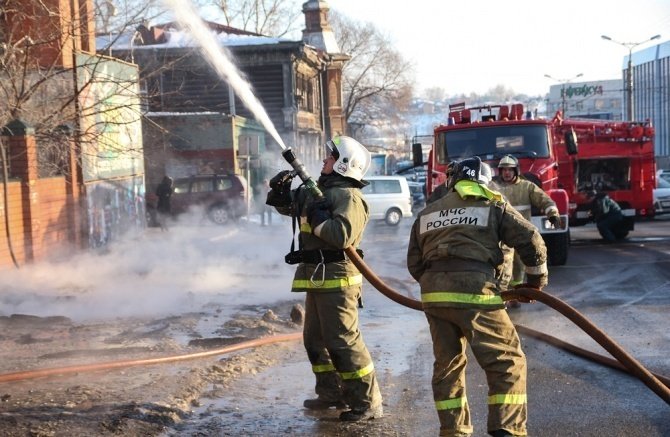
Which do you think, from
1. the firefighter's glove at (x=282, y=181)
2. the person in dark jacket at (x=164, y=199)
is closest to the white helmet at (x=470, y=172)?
the firefighter's glove at (x=282, y=181)

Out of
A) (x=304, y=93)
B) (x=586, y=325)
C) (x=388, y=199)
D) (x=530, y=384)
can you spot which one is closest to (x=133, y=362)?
Result: (x=530, y=384)

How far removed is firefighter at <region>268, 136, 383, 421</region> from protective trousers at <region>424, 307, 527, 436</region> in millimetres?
728

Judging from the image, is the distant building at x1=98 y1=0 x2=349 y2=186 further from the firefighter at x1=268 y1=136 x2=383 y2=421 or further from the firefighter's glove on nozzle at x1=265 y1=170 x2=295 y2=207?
the firefighter at x1=268 y1=136 x2=383 y2=421

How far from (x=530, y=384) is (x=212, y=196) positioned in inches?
874

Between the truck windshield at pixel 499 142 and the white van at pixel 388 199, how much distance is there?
12573 mm

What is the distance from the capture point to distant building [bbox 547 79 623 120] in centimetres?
7925

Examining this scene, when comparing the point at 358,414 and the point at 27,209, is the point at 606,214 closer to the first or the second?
the point at 27,209

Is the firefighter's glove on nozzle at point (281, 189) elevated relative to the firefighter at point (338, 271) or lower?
elevated

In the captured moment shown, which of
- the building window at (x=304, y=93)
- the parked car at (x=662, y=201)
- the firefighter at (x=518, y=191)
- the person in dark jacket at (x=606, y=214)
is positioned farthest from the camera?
the building window at (x=304, y=93)

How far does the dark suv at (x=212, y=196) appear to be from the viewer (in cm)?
2803

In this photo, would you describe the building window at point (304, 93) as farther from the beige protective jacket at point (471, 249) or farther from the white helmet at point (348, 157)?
the beige protective jacket at point (471, 249)

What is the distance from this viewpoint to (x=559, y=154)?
17.6m

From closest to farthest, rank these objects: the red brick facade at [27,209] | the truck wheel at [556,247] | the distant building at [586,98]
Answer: the red brick facade at [27,209] → the truck wheel at [556,247] → the distant building at [586,98]

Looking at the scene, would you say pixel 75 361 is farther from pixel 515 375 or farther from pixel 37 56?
pixel 37 56
